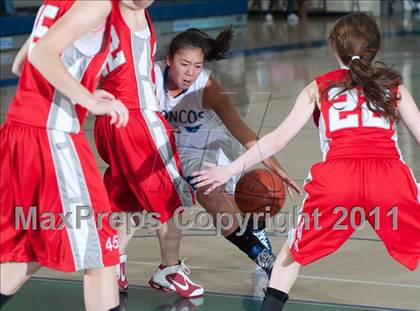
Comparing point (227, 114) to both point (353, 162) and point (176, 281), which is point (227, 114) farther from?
point (353, 162)

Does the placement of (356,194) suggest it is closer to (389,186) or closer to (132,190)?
(389,186)

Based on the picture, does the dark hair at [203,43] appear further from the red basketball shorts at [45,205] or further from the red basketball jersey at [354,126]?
the red basketball shorts at [45,205]

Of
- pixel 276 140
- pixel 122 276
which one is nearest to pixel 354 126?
pixel 276 140

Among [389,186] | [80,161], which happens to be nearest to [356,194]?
[389,186]

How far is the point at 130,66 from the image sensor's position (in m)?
4.29

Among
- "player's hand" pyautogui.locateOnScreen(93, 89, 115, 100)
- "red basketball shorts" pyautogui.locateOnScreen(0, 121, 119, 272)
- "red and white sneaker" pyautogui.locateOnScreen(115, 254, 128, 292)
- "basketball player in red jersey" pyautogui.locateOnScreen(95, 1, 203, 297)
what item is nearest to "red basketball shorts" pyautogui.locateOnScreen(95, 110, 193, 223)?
"basketball player in red jersey" pyautogui.locateOnScreen(95, 1, 203, 297)

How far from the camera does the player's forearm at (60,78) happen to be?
3262mm

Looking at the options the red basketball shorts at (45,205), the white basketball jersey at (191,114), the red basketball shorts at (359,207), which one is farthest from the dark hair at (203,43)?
the red basketball shorts at (45,205)

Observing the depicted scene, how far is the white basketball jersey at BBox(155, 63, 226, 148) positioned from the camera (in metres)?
4.78

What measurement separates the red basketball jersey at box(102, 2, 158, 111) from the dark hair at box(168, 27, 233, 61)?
285 mm

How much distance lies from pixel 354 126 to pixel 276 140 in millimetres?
306

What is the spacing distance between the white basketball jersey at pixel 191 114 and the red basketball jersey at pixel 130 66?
351mm

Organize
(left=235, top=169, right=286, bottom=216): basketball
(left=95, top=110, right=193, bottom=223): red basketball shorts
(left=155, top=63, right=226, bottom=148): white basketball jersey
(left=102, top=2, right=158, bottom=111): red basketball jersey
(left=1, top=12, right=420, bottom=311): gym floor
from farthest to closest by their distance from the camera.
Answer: (left=235, top=169, right=286, bottom=216): basketball
(left=155, top=63, right=226, bottom=148): white basketball jersey
(left=1, top=12, right=420, bottom=311): gym floor
(left=95, top=110, right=193, bottom=223): red basketball shorts
(left=102, top=2, right=158, bottom=111): red basketball jersey

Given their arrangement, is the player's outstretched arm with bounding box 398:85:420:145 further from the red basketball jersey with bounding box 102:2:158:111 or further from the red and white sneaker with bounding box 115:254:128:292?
the red and white sneaker with bounding box 115:254:128:292
